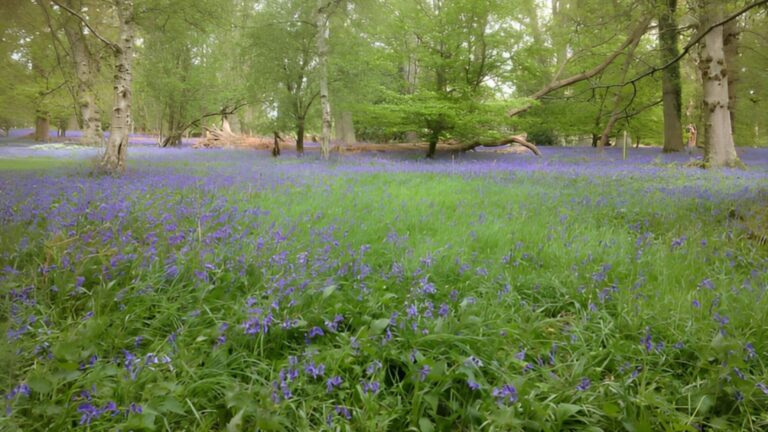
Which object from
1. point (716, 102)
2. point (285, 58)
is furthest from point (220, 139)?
point (716, 102)

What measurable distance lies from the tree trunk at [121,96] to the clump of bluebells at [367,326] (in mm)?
4437

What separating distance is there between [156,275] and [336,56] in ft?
48.3

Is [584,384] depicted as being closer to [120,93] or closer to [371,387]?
[371,387]

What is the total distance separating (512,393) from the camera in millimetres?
1765

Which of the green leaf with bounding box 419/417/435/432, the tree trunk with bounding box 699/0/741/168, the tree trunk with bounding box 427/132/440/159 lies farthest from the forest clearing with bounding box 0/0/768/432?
the tree trunk with bounding box 427/132/440/159

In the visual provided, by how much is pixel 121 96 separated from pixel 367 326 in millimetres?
8618

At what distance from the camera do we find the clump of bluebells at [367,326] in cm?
178

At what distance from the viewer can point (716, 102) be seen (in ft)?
38.5

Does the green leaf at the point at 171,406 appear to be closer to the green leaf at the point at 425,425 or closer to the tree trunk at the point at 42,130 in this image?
the green leaf at the point at 425,425

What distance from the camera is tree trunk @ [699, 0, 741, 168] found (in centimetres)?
1171

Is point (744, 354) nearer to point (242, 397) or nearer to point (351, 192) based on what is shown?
point (242, 397)

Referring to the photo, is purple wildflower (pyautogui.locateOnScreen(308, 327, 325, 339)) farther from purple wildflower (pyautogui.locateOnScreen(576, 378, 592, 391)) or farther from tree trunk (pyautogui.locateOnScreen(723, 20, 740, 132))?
tree trunk (pyautogui.locateOnScreen(723, 20, 740, 132))

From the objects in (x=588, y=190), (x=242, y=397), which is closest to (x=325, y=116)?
(x=588, y=190)

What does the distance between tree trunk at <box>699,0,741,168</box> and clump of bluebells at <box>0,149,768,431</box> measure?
400 inches
